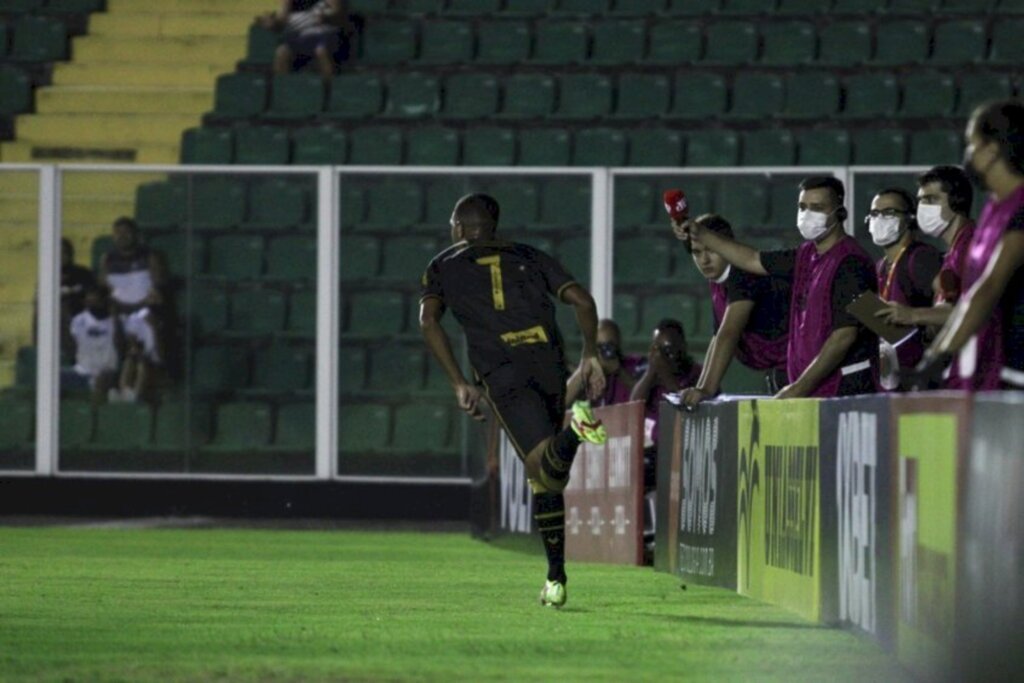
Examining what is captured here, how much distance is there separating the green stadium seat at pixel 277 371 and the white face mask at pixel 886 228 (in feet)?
27.6

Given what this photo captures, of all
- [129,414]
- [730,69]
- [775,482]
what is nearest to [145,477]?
[129,414]

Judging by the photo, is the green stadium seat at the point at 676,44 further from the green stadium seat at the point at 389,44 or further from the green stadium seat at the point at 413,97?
the green stadium seat at the point at 389,44

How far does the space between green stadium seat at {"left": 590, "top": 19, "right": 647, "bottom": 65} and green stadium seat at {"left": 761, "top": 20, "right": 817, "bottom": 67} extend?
1220 millimetres

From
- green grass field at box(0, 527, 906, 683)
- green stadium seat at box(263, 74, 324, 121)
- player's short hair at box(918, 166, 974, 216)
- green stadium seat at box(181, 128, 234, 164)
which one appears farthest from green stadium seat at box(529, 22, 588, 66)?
player's short hair at box(918, 166, 974, 216)

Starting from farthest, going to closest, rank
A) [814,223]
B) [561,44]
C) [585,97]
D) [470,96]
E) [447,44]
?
[447,44]
[561,44]
[470,96]
[585,97]
[814,223]

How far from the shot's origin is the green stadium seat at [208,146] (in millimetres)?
22109

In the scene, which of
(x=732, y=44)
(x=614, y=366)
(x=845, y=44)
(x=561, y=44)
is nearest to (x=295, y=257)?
(x=614, y=366)

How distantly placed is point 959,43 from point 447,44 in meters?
4.99

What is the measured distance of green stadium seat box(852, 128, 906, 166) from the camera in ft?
68.6

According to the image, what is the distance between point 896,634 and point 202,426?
12.0m

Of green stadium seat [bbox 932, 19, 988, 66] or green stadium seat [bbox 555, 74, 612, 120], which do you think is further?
green stadium seat [bbox 932, 19, 988, 66]

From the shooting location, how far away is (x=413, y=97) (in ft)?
73.6

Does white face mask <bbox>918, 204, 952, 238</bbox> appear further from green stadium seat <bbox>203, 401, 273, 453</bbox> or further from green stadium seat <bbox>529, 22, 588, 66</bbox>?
green stadium seat <bbox>529, 22, 588, 66</bbox>

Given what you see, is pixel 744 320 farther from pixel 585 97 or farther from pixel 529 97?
pixel 529 97
